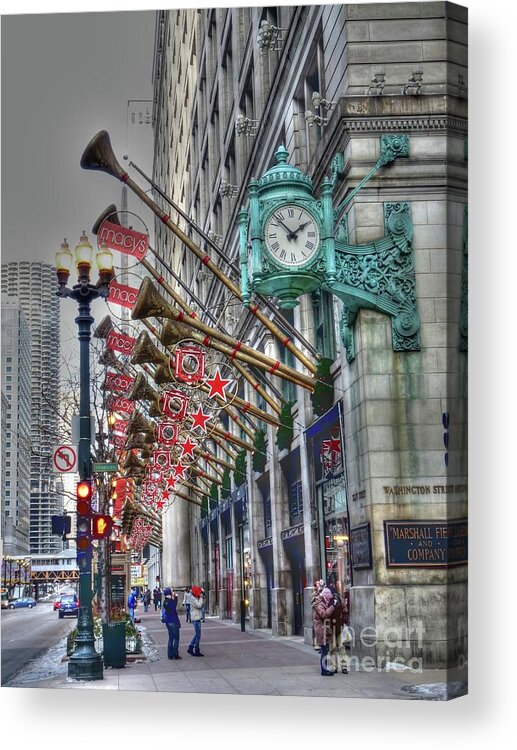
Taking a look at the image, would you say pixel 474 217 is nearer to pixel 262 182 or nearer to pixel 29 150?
pixel 262 182

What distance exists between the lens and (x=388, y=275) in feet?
55.5

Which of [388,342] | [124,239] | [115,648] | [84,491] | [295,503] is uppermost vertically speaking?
[124,239]

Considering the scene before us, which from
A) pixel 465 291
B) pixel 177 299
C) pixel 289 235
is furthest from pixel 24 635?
pixel 465 291

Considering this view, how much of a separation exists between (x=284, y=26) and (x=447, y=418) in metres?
10.4

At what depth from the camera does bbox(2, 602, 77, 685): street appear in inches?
765

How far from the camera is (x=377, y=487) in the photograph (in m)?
16.3

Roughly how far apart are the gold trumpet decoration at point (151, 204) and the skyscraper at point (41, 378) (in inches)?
86.1

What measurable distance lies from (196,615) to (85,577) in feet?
9.28

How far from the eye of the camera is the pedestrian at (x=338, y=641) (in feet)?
54.1

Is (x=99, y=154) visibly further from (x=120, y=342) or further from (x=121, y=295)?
(x=120, y=342)

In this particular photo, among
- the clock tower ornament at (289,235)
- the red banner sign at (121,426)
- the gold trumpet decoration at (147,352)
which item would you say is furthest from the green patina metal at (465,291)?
the red banner sign at (121,426)

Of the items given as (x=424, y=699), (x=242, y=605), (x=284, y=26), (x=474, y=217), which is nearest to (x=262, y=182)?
(x=474, y=217)

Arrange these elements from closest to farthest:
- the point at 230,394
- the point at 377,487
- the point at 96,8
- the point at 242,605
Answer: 1. the point at 377,487
2. the point at 96,8
3. the point at 230,394
4. the point at 242,605

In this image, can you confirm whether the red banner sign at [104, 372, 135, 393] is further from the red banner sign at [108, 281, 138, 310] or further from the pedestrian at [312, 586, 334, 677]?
the pedestrian at [312, 586, 334, 677]
